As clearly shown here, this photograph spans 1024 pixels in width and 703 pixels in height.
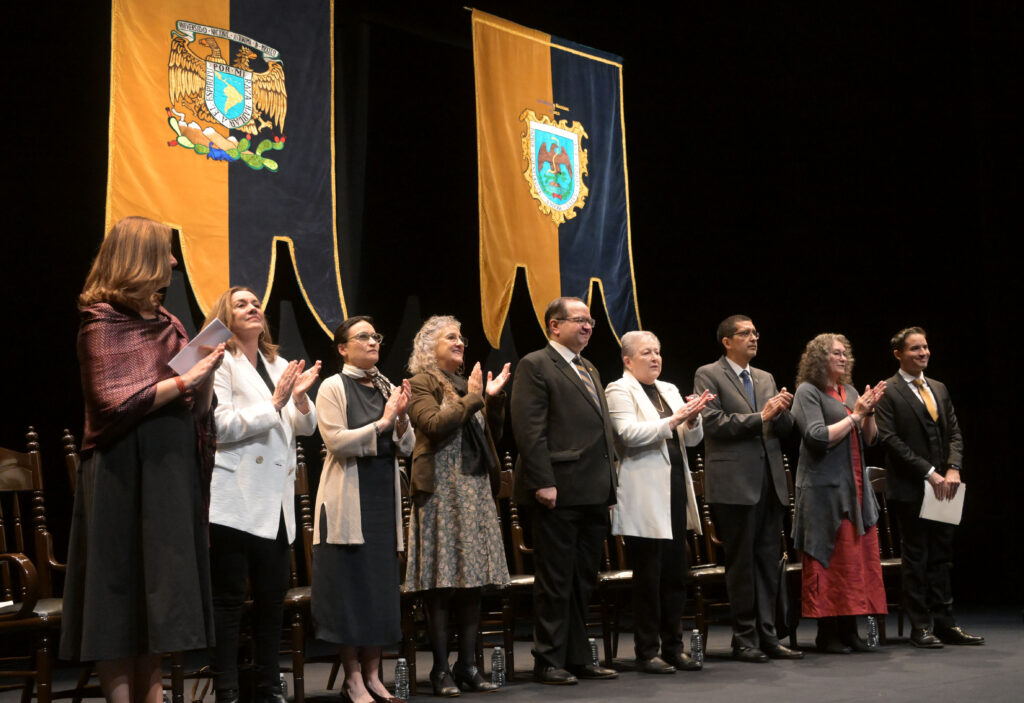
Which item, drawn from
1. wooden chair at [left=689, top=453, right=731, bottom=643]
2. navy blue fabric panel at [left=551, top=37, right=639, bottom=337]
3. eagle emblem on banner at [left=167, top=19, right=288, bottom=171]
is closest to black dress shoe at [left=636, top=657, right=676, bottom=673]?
wooden chair at [left=689, top=453, right=731, bottom=643]

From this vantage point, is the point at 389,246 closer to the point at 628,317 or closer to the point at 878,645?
the point at 628,317

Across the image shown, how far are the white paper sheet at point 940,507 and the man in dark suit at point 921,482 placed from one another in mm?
26

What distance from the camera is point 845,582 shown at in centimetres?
471

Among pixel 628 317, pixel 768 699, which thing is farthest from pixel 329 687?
pixel 628 317

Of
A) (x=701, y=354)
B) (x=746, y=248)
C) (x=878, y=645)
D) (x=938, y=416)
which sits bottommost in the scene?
(x=878, y=645)

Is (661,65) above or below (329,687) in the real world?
above

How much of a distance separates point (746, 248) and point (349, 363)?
4399 millimetres

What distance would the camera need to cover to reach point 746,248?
7492 millimetres

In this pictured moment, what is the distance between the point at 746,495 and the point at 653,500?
1.66ft

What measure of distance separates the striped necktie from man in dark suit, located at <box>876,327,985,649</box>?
168cm

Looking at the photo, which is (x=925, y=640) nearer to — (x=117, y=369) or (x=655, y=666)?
(x=655, y=666)

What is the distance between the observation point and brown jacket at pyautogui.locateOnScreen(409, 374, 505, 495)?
3.77 meters

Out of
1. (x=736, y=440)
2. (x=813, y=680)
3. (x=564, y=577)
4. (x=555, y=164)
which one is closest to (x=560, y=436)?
(x=564, y=577)

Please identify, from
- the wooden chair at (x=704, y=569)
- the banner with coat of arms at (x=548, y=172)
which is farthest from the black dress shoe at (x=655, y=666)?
the banner with coat of arms at (x=548, y=172)
